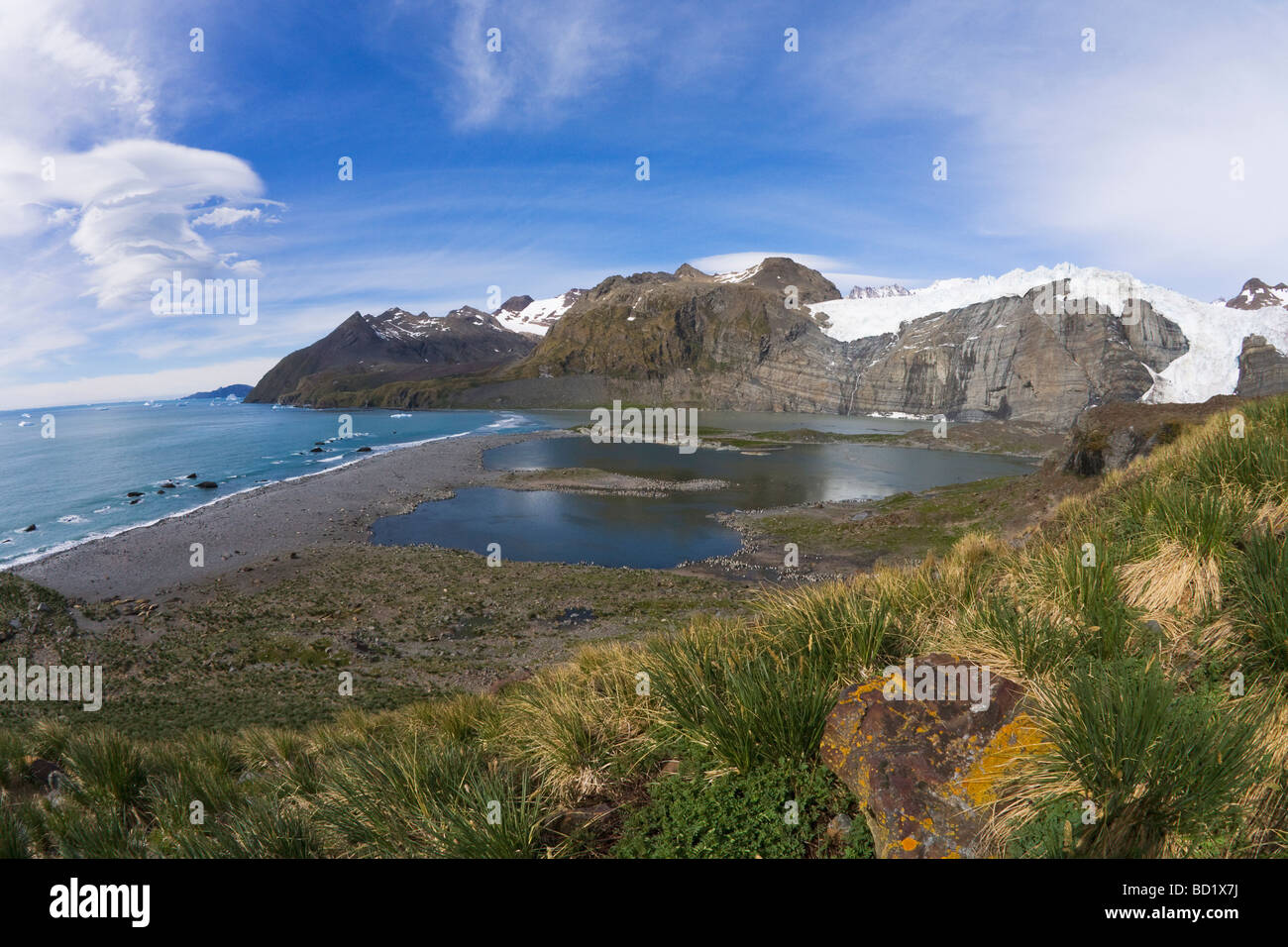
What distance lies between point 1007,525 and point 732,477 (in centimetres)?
Answer: 3776

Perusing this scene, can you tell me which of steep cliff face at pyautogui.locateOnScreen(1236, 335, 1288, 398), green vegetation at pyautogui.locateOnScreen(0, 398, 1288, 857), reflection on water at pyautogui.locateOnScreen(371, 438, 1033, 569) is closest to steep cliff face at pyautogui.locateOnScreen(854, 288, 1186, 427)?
steep cliff face at pyautogui.locateOnScreen(1236, 335, 1288, 398)

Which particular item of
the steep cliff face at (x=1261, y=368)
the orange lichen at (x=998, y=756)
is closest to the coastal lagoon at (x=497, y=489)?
the orange lichen at (x=998, y=756)

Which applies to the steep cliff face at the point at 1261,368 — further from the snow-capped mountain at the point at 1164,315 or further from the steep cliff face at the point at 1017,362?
the steep cliff face at the point at 1017,362

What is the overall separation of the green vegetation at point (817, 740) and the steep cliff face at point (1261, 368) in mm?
142209

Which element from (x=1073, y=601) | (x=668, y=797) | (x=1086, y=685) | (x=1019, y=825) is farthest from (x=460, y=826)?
(x=1073, y=601)

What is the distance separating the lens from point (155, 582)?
30562mm

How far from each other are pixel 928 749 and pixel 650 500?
48.1m

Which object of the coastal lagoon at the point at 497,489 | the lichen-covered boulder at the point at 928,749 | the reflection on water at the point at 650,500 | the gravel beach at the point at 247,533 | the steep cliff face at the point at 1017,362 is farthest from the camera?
the steep cliff face at the point at 1017,362

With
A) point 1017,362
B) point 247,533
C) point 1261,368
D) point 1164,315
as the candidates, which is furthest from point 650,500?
point 1164,315

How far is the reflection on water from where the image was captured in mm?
38219

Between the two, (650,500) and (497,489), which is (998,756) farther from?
(497,489)

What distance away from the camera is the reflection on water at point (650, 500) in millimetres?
38219

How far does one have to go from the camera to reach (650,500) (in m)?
52.0

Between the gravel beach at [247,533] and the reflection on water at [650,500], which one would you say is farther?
the reflection on water at [650,500]
